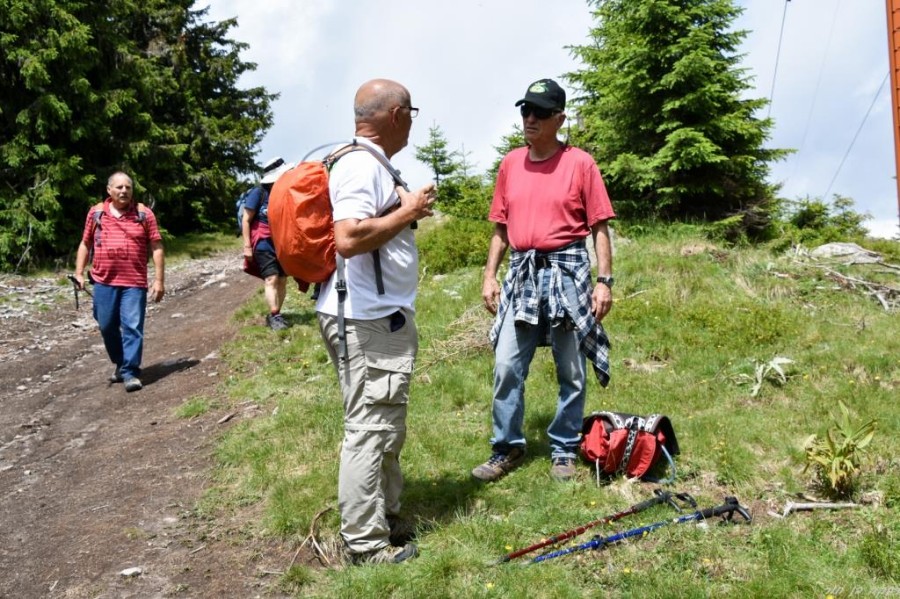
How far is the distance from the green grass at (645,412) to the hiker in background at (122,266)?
117 cm

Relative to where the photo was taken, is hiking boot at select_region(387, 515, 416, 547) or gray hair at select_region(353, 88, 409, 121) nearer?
gray hair at select_region(353, 88, 409, 121)

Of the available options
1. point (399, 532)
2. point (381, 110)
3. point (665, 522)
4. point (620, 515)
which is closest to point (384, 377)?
point (399, 532)

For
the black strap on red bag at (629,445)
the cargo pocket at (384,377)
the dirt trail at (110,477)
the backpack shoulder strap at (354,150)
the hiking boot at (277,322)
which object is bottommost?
the dirt trail at (110,477)

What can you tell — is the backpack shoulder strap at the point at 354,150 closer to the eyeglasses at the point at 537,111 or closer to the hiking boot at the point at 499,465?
the eyeglasses at the point at 537,111

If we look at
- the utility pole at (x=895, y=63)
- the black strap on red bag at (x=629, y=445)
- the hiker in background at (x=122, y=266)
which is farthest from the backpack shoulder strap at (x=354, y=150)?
the utility pole at (x=895, y=63)

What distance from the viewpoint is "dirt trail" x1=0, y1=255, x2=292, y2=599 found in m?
4.11

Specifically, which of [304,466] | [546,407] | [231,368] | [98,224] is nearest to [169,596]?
[304,466]

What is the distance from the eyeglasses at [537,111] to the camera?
4.48 meters

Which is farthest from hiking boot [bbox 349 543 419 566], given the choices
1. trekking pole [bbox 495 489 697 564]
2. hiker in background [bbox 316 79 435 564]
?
trekking pole [bbox 495 489 697 564]

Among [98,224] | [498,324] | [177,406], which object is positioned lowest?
[177,406]

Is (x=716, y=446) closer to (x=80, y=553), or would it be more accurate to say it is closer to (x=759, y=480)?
(x=759, y=480)

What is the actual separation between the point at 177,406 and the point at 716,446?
5.09 meters

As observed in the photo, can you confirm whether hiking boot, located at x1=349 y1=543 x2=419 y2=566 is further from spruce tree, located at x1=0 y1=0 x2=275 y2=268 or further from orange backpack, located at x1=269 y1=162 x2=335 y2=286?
spruce tree, located at x1=0 y1=0 x2=275 y2=268

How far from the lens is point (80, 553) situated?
440 centimetres
